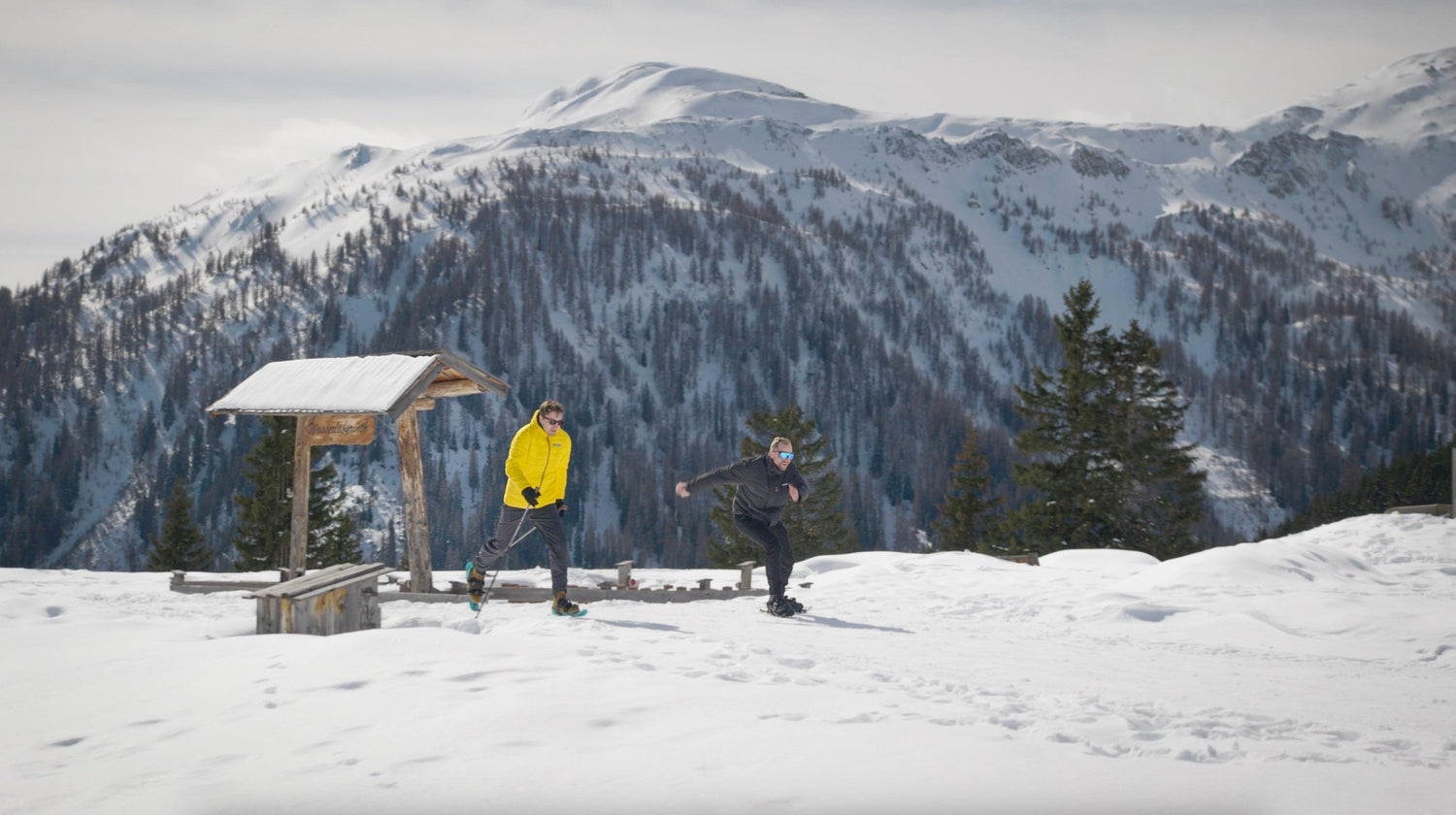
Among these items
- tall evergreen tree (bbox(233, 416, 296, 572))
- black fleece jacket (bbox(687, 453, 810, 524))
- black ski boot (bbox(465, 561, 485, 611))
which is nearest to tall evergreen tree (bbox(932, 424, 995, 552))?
tall evergreen tree (bbox(233, 416, 296, 572))

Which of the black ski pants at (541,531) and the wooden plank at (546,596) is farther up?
the black ski pants at (541,531)

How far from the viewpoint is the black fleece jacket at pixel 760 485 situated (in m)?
10.1

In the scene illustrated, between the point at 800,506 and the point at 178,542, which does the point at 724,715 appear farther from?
the point at 178,542

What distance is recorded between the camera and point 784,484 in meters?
10.2

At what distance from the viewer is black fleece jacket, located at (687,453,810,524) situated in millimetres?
10148

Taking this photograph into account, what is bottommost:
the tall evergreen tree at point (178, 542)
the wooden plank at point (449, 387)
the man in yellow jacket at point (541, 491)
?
the tall evergreen tree at point (178, 542)

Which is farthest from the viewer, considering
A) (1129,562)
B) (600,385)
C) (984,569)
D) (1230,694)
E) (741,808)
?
(600,385)

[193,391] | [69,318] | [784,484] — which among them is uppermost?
[69,318]

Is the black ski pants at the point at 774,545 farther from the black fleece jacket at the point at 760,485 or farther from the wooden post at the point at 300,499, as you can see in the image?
the wooden post at the point at 300,499

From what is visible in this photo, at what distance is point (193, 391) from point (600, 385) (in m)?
69.2

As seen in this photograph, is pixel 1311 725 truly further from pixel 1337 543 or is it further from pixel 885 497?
pixel 885 497

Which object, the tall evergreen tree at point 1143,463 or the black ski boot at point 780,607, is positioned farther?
the tall evergreen tree at point 1143,463

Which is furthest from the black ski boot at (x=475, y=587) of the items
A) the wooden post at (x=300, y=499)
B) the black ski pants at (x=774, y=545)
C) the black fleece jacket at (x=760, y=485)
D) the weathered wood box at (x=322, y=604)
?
the wooden post at (x=300, y=499)

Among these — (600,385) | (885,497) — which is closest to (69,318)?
(600,385)
